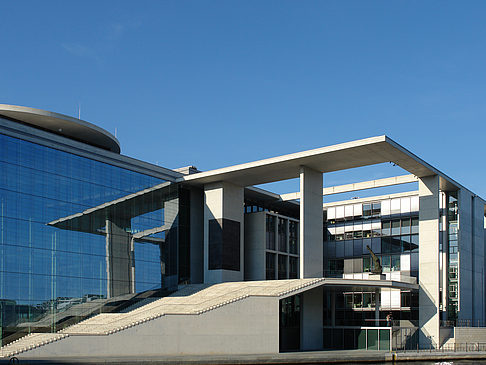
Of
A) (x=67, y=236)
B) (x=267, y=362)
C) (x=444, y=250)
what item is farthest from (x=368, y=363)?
(x=67, y=236)

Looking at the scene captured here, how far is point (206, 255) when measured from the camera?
51688 millimetres

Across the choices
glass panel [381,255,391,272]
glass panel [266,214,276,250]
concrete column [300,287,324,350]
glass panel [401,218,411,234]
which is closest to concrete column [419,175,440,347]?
concrete column [300,287,324,350]

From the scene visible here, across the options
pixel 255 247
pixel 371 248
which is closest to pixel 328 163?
pixel 255 247

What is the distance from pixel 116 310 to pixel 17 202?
1127 cm

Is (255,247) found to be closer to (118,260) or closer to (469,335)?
(118,260)

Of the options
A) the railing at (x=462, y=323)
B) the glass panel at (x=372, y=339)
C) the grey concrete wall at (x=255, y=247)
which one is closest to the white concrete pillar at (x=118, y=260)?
the grey concrete wall at (x=255, y=247)

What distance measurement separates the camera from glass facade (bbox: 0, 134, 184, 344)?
37.8m

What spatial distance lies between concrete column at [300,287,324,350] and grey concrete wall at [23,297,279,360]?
5.45m

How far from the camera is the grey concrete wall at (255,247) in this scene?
54.0 meters

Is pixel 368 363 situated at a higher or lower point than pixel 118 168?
lower

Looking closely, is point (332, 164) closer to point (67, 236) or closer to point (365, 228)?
point (365, 228)

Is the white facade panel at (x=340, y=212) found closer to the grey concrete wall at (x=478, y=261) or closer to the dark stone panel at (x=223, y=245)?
the grey concrete wall at (x=478, y=261)

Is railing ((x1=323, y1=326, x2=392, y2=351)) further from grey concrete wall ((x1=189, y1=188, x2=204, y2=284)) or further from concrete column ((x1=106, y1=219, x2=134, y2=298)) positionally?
concrete column ((x1=106, y1=219, x2=134, y2=298))

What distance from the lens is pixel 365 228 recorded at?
5950 centimetres
